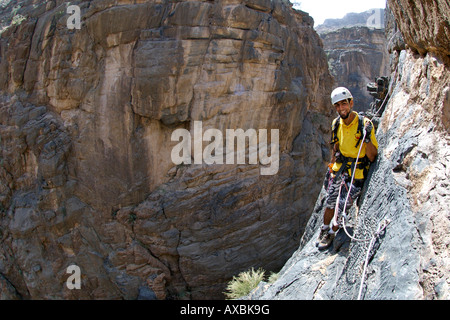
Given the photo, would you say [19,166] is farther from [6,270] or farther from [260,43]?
[260,43]

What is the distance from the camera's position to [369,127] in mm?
3812

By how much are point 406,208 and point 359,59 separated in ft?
95.9

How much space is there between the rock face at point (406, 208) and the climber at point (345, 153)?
0.51 ft

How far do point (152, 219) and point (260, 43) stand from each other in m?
6.28

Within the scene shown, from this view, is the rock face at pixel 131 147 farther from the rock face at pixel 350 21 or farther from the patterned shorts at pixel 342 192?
the rock face at pixel 350 21

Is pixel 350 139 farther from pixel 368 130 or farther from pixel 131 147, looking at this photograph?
pixel 131 147

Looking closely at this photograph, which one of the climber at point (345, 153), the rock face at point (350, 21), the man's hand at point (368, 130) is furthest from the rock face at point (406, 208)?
the rock face at point (350, 21)

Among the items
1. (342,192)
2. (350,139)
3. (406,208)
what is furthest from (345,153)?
(406,208)

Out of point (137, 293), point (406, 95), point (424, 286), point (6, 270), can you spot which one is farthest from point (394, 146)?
point (6, 270)

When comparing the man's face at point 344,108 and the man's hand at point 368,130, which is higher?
the man's face at point 344,108

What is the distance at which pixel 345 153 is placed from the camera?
13.4ft

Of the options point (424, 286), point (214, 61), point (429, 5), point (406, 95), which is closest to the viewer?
point (424, 286)

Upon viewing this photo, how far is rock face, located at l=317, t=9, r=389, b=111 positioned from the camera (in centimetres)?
2875

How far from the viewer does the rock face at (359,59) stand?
2875cm
